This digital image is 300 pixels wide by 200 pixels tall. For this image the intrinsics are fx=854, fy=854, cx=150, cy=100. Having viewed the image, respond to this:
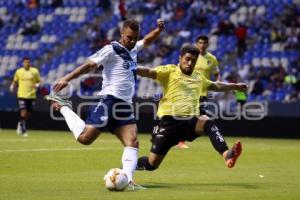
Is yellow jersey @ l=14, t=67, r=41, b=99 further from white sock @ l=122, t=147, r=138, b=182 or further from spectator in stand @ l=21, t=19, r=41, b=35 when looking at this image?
white sock @ l=122, t=147, r=138, b=182

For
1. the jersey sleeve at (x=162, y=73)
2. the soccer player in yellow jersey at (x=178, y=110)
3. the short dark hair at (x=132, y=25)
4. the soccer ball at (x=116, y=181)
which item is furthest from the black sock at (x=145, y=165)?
the short dark hair at (x=132, y=25)

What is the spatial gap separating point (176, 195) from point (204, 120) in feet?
7.23

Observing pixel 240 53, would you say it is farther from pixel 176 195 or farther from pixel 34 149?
pixel 176 195

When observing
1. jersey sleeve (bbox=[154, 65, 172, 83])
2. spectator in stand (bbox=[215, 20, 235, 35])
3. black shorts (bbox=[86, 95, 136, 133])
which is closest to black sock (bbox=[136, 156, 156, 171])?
jersey sleeve (bbox=[154, 65, 172, 83])

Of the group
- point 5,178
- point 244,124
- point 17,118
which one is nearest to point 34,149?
point 5,178

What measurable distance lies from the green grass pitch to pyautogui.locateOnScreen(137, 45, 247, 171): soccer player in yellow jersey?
510mm

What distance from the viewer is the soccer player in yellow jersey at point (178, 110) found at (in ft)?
43.0

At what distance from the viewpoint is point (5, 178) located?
13109 millimetres

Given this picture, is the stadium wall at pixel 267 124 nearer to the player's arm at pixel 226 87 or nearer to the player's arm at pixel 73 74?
the player's arm at pixel 226 87

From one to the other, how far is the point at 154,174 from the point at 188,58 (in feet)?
7.37

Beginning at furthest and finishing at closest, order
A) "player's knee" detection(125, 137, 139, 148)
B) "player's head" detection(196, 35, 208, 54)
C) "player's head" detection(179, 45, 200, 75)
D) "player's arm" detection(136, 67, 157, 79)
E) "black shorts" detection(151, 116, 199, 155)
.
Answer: "player's head" detection(196, 35, 208, 54) → "black shorts" detection(151, 116, 199, 155) → "player's head" detection(179, 45, 200, 75) → "player's arm" detection(136, 67, 157, 79) → "player's knee" detection(125, 137, 139, 148)

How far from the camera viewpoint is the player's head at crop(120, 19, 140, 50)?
11.7 meters

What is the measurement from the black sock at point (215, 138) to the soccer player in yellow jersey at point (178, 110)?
0.02m

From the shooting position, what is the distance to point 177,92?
43.8ft
